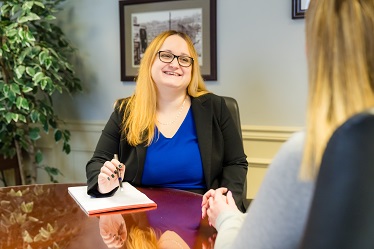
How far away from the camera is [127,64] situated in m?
2.82

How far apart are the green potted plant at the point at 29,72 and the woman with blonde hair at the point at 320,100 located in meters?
2.10

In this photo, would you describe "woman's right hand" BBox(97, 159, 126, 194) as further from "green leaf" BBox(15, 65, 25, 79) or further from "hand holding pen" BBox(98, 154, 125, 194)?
"green leaf" BBox(15, 65, 25, 79)

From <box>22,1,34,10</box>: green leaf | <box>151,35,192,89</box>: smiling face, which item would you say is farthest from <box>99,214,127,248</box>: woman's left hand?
<box>22,1,34,10</box>: green leaf

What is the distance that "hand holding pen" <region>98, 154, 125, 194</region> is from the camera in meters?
1.43

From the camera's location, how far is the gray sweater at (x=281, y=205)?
629 mm

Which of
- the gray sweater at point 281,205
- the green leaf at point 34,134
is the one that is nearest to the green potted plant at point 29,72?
the green leaf at point 34,134

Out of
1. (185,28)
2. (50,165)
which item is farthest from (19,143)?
(185,28)

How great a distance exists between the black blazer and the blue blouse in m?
0.03

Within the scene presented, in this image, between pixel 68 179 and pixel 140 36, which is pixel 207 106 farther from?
pixel 68 179

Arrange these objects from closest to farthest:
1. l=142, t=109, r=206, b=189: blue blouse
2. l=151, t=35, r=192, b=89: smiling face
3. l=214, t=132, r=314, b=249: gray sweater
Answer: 1. l=214, t=132, r=314, b=249: gray sweater
2. l=142, t=109, r=206, b=189: blue blouse
3. l=151, t=35, r=192, b=89: smiling face

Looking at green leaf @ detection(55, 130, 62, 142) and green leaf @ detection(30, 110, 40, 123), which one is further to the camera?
green leaf @ detection(55, 130, 62, 142)

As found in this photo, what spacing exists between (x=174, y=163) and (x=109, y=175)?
379 mm

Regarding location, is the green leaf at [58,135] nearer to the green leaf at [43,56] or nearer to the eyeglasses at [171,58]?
the green leaf at [43,56]

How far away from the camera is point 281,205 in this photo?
0.65 m
